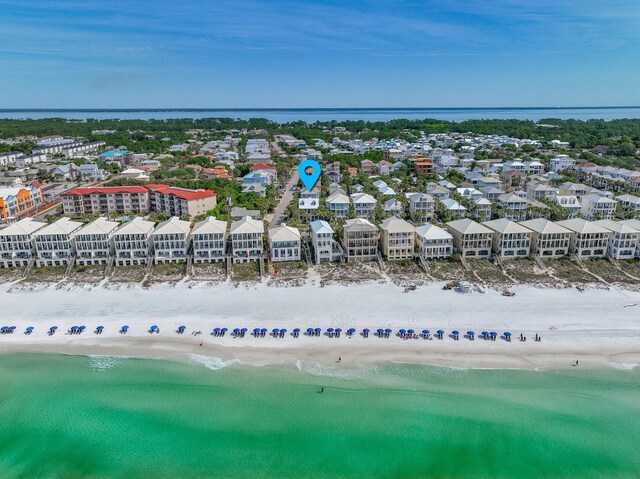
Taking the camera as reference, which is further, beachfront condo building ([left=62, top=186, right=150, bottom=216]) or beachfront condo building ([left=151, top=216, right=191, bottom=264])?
beachfront condo building ([left=62, top=186, right=150, bottom=216])

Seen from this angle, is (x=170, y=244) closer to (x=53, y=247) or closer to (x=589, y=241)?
(x=53, y=247)

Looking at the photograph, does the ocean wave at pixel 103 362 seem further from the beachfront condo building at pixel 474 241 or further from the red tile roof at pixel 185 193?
the beachfront condo building at pixel 474 241

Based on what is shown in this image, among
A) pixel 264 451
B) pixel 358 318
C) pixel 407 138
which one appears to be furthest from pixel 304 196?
pixel 407 138

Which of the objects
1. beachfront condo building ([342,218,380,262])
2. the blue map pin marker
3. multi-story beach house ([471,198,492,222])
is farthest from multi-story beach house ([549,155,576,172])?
beachfront condo building ([342,218,380,262])

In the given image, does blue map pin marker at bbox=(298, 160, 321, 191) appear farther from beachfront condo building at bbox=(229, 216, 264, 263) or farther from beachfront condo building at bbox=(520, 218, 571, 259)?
beachfront condo building at bbox=(520, 218, 571, 259)

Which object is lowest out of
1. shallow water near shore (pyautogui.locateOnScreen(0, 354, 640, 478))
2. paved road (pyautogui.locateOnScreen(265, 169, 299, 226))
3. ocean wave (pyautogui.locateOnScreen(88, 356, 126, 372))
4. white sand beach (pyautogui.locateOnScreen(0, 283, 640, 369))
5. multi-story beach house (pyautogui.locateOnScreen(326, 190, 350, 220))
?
shallow water near shore (pyautogui.locateOnScreen(0, 354, 640, 478))

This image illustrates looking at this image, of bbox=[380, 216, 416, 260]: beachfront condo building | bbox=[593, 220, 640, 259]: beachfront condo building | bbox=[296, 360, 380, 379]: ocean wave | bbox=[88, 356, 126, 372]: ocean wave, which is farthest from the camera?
bbox=[380, 216, 416, 260]: beachfront condo building

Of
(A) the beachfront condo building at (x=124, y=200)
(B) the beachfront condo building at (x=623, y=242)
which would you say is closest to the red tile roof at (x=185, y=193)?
(A) the beachfront condo building at (x=124, y=200)
